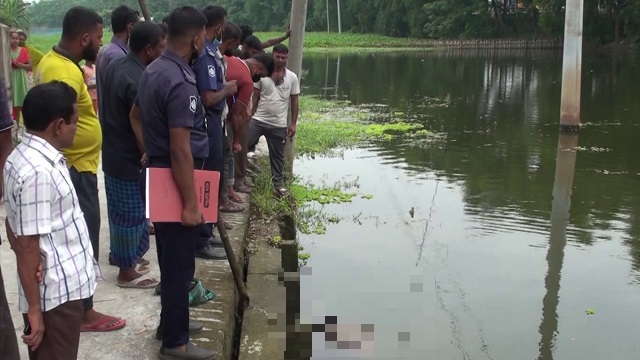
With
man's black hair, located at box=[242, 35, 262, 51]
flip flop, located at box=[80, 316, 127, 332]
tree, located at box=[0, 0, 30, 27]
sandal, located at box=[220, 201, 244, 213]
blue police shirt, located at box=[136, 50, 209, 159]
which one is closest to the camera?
blue police shirt, located at box=[136, 50, 209, 159]

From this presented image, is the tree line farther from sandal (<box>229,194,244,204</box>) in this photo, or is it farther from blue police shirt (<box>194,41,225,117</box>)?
blue police shirt (<box>194,41,225,117</box>)

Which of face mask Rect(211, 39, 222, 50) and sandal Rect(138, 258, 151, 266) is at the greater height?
face mask Rect(211, 39, 222, 50)

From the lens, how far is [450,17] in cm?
5081

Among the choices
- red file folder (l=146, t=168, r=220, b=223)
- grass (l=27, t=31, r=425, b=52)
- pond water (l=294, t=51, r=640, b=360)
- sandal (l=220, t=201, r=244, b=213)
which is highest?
grass (l=27, t=31, r=425, b=52)

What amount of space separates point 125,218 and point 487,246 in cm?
368

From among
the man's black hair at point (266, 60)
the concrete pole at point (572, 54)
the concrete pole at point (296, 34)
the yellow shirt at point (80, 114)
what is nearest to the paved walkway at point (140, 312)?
the yellow shirt at point (80, 114)

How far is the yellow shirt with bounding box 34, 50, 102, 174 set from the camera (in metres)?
3.41

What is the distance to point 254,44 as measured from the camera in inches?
237

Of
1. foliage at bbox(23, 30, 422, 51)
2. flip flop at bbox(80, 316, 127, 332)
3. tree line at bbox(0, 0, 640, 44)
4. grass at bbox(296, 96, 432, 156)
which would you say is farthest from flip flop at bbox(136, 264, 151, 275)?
foliage at bbox(23, 30, 422, 51)

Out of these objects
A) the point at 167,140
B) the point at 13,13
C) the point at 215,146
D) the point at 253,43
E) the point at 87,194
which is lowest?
the point at 87,194

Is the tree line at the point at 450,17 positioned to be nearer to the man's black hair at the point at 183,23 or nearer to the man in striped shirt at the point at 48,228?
the man's black hair at the point at 183,23

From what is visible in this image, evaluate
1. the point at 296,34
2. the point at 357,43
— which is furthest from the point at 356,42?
the point at 296,34

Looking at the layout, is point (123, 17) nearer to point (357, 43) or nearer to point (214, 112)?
point (214, 112)

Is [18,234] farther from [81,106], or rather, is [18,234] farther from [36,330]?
[81,106]
